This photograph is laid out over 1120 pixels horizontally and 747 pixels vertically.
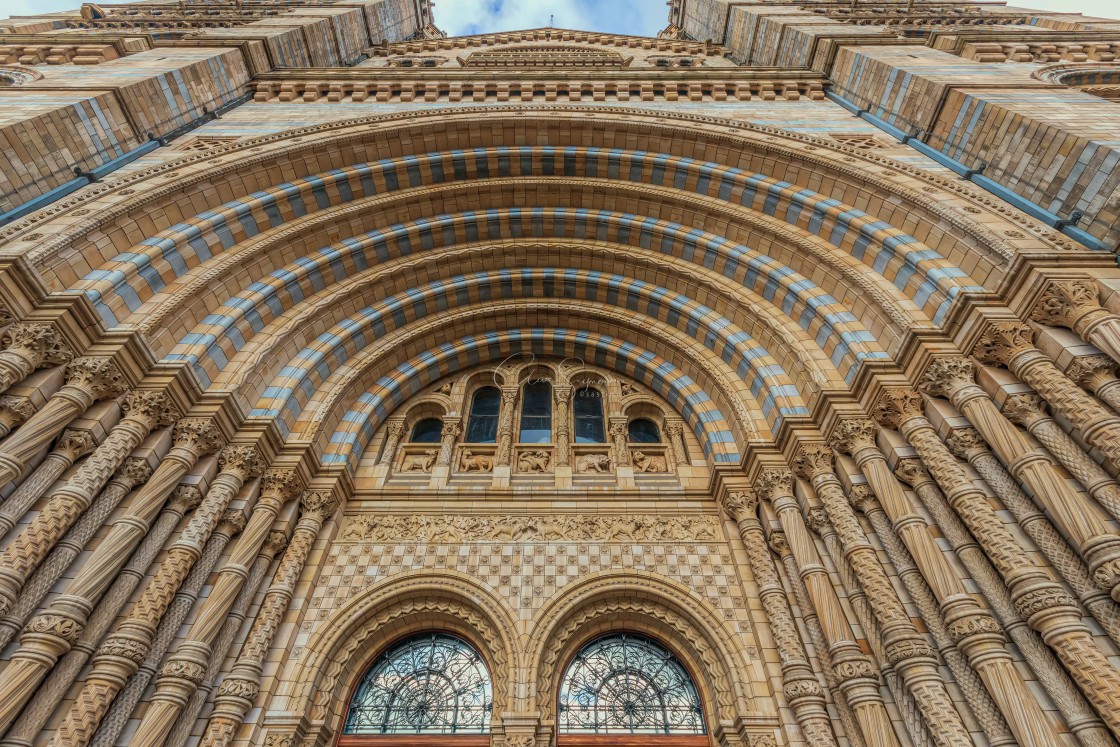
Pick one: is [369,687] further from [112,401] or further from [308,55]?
[308,55]

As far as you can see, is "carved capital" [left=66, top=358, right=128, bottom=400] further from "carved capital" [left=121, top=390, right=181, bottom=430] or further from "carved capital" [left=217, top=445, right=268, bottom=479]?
"carved capital" [left=217, top=445, right=268, bottom=479]

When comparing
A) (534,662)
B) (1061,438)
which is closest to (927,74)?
(1061,438)

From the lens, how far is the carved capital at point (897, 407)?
764 cm

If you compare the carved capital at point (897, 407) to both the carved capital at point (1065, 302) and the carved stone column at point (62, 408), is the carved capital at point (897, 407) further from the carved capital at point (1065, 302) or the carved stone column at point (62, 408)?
the carved stone column at point (62, 408)

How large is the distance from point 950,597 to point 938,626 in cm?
44

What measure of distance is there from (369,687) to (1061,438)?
356 inches

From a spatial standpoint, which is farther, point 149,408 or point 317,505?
point 317,505

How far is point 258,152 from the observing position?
10.7m

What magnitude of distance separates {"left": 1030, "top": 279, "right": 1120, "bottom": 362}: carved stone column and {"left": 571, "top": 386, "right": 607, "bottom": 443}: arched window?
22.9 ft

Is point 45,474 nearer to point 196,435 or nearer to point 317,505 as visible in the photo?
point 196,435

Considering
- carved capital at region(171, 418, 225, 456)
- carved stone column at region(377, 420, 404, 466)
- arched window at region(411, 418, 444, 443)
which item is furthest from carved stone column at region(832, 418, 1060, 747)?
carved capital at region(171, 418, 225, 456)

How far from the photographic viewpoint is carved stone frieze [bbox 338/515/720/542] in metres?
9.21

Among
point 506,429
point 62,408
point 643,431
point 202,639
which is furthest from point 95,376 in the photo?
point 643,431

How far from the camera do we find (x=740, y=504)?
9055 millimetres
